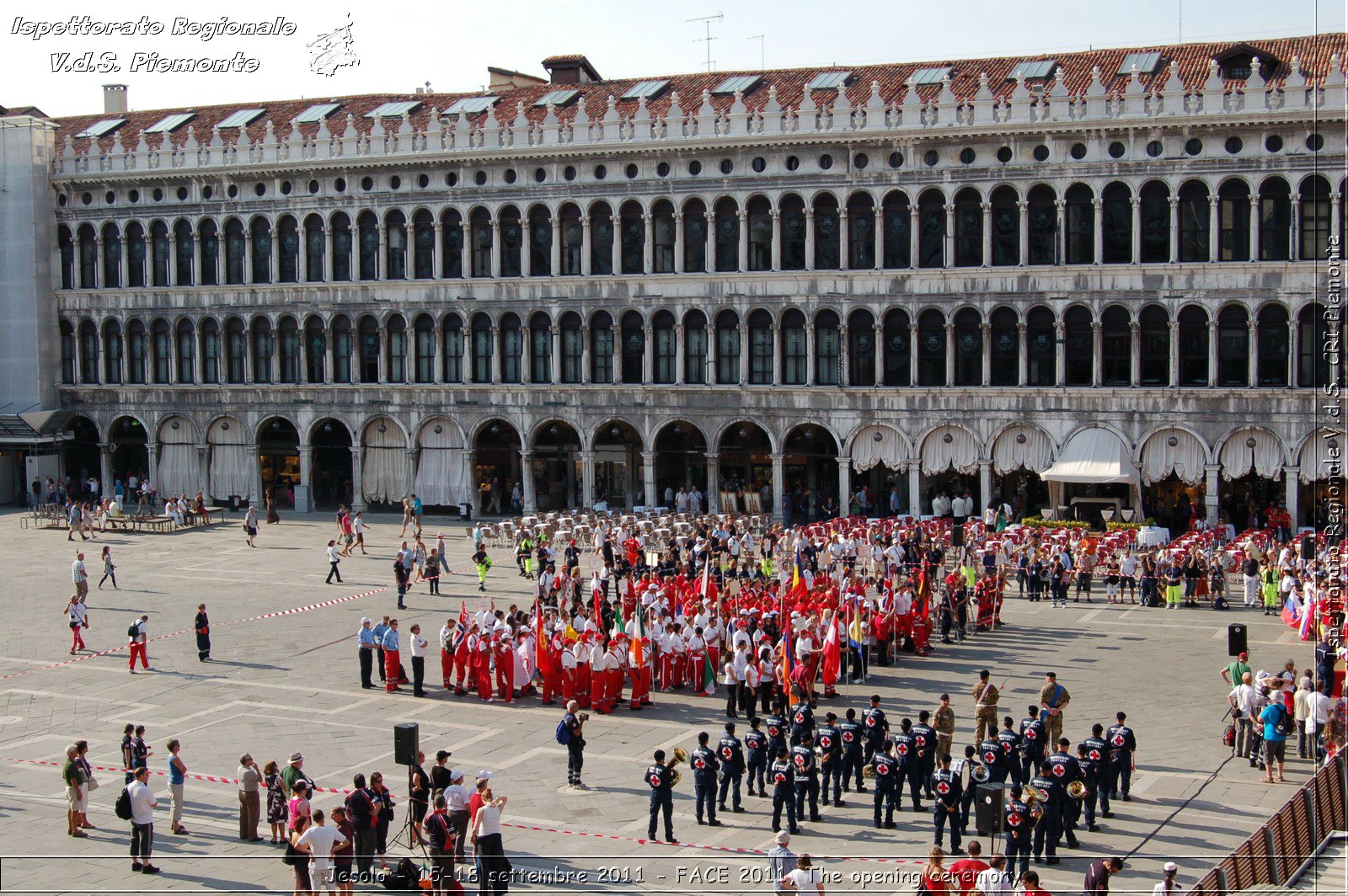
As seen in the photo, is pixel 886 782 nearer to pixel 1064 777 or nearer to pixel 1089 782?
pixel 1064 777

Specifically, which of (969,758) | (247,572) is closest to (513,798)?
(969,758)

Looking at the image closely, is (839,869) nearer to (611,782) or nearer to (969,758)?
(969,758)

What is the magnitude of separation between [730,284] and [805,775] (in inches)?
1337

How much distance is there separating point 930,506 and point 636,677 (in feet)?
86.6

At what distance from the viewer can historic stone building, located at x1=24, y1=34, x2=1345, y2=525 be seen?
46938 millimetres

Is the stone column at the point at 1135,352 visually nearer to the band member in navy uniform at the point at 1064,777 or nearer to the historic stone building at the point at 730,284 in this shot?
the historic stone building at the point at 730,284

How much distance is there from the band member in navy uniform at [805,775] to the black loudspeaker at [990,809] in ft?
10.7

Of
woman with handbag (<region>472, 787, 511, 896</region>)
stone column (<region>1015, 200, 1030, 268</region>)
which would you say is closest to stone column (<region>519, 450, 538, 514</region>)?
stone column (<region>1015, 200, 1030, 268</region>)

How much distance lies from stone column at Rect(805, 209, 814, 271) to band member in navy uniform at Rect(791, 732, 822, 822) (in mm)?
32722

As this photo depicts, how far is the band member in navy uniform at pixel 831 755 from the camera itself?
21609 mm

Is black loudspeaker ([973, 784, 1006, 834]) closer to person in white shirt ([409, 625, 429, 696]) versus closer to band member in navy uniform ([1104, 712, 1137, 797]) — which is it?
band member in navy uniform ([1104, 712, 1137, 797])

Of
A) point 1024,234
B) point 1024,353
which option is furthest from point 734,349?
point 1024,234

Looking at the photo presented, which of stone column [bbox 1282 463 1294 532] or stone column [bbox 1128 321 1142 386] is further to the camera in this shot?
stone column [bbox 1128 321 1142 386]

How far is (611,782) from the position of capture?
23.1 metres
